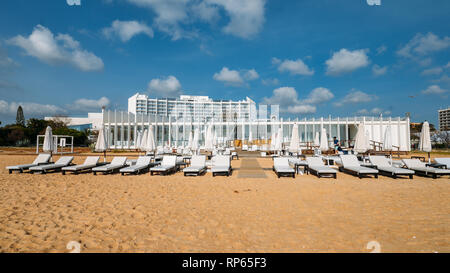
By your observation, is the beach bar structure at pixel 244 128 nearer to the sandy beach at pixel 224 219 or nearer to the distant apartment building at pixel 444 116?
the sandy beach at pixel 224 219

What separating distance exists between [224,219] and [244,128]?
2658cm

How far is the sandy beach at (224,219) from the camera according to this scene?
3.33 meters

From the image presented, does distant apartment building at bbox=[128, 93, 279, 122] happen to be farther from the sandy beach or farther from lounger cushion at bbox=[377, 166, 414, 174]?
the sandy beach

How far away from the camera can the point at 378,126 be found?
2761 cm

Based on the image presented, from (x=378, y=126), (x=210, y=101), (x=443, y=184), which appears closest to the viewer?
(x=443, y=184)

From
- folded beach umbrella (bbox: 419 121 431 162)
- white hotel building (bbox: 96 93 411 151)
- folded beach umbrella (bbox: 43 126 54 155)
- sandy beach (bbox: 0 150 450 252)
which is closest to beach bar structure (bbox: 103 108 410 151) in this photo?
white hotel building (bbox: 96 93 411 151)

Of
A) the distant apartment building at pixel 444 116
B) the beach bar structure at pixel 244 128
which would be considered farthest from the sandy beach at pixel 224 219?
the distant apartment building at pixel 444 116

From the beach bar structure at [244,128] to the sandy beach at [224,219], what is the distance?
21.8 meters

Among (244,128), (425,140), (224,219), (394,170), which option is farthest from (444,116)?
(224,219)

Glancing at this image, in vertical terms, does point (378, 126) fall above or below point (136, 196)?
→ above

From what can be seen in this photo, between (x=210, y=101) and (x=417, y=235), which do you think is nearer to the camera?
(x=417, y=235)
